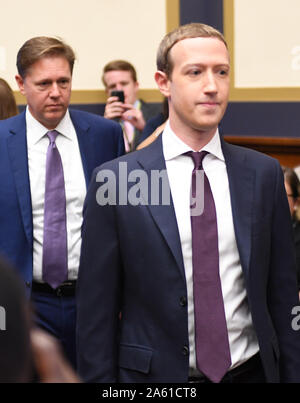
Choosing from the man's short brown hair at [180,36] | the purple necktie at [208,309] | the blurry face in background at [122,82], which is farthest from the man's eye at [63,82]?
the blurry face in background at [122,82]

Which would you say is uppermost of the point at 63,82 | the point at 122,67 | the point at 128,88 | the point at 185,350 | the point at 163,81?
the point at 122,67

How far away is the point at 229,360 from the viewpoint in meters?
1.72

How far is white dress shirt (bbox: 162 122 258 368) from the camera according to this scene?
173 centimetres

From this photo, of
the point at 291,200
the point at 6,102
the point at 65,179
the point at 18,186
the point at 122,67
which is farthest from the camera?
the point at 122,67

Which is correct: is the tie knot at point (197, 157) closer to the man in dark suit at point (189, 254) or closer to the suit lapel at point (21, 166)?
the man in dark suit at point (189, 254)

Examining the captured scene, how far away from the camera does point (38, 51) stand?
2.60m

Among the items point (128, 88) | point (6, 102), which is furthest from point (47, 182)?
point (128, 88)

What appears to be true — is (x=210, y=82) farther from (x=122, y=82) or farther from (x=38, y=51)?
(x=122, y=82)

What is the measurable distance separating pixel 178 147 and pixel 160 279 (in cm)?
38

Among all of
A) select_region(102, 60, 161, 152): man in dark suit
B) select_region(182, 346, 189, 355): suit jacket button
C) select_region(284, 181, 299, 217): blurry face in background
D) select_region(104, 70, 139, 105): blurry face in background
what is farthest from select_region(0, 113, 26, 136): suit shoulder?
select_region(104, 70, 139, 105): blurry face in background

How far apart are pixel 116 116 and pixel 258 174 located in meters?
2.52
